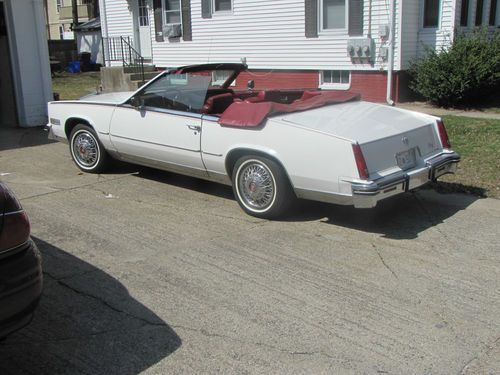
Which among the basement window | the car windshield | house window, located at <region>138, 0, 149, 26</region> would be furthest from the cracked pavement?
house window, located at <region>138, 0, 149, 26</region>

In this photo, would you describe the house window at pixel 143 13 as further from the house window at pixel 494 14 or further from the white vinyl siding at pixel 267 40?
the house window at pixel 494 14

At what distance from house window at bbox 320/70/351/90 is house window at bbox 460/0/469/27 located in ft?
9.59

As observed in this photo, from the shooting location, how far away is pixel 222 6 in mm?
17266

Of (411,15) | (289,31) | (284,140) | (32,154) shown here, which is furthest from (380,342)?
(289,31)

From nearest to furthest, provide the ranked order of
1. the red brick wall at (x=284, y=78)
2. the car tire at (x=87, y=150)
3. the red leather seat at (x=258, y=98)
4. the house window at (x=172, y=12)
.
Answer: the red leather seat at (x=258, y=98) < the car tire at (x=87, y=150) < the red brick wall at (x=284, y=78) < the house window at (x=172, y=12)

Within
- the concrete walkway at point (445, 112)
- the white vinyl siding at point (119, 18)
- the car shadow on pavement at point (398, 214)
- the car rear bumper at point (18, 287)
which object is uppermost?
the white vinyl siding at point (119, 18)

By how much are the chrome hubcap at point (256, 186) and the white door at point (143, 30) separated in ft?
50.2

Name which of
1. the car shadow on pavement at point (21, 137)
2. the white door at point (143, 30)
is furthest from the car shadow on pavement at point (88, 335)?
the white door at point (143, 30)

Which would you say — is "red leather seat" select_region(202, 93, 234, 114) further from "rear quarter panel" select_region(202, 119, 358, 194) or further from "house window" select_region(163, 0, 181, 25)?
"house window" select_region(163, 0, 181, 25)

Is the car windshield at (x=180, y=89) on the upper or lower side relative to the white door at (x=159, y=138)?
upper

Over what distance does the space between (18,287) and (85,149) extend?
4.75 m

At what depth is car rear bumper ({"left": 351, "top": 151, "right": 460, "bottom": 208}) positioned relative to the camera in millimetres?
4852

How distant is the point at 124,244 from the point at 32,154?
464 cm

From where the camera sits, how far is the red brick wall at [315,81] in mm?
13906
